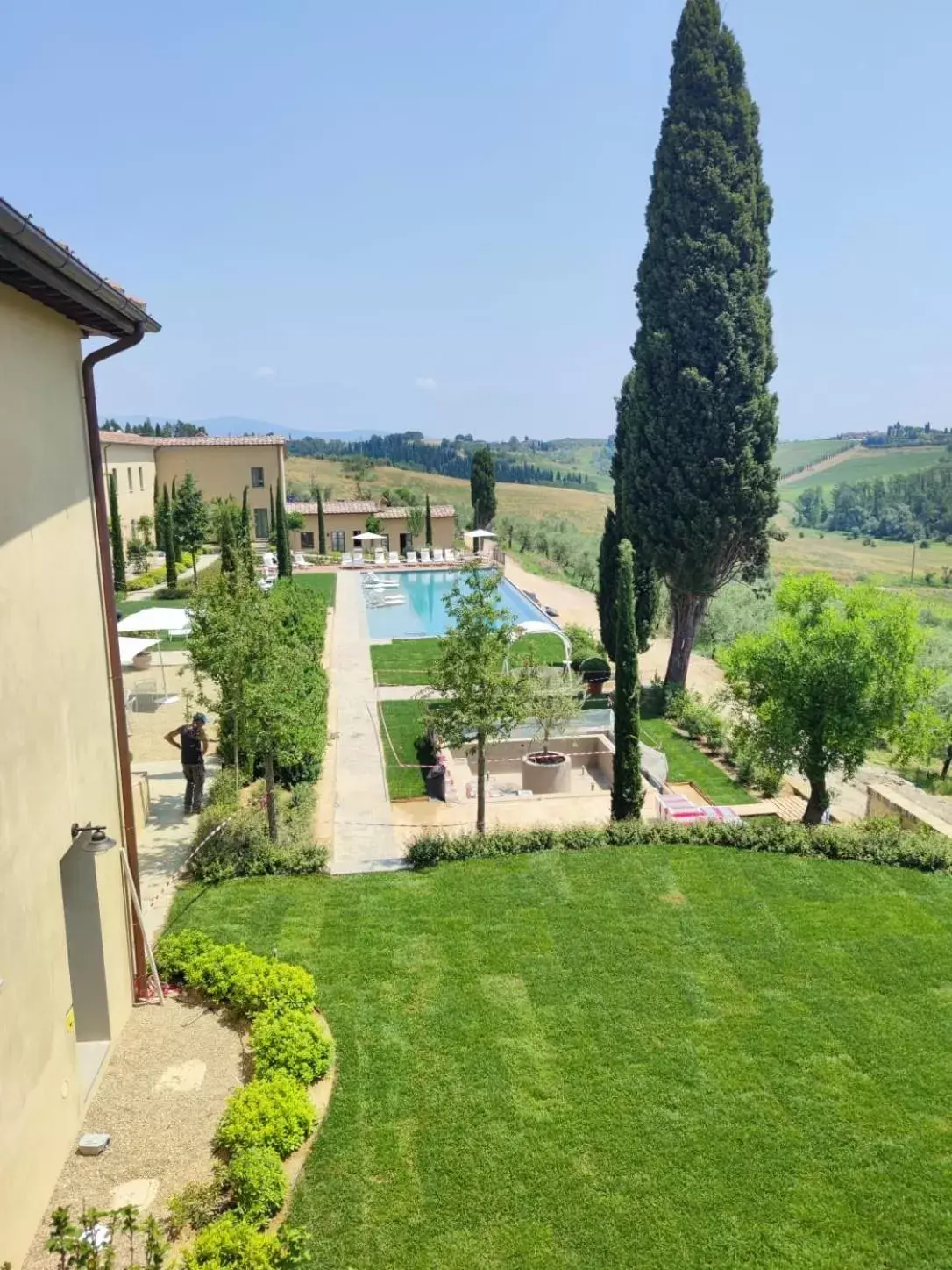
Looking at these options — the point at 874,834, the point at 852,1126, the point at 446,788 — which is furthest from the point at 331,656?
the point at 852,1126

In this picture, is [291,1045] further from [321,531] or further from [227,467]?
[227,467]

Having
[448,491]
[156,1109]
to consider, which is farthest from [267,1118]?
[448,491]

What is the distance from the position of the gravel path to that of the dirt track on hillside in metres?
17.3

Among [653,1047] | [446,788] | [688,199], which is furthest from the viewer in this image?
[688,199]

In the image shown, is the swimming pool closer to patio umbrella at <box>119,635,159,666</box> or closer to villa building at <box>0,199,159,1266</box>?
patio umbrella at <box>119,635,159,666</box>

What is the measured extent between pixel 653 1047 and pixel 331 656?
62.9 ft

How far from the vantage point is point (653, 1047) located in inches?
308

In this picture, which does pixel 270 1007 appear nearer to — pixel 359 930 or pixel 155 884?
pixel 359 930

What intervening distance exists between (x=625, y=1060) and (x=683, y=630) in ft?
54.4

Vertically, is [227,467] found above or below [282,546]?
above

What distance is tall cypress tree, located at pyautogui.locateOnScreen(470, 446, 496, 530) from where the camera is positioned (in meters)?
50.2

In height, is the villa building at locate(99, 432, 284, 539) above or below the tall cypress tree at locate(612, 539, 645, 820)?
above

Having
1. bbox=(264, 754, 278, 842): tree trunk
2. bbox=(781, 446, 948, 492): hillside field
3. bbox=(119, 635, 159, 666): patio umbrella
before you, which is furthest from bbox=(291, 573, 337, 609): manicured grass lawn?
bbox=(781, 446, 948, 492): hillside field

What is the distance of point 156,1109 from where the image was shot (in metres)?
7.01
